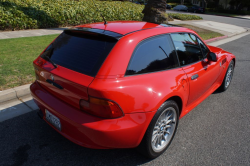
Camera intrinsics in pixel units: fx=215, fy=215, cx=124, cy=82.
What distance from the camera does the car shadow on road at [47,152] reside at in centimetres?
262

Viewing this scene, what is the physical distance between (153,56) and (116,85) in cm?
72

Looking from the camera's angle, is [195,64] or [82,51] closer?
[82,51]

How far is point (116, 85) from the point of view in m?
2.22

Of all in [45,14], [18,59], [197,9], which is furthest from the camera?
[197,9]

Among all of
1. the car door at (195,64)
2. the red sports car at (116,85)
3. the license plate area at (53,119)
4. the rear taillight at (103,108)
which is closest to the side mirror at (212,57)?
the car door at (195,64)

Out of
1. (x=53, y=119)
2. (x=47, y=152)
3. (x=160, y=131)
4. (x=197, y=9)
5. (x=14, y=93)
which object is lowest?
(x=47, y=152)

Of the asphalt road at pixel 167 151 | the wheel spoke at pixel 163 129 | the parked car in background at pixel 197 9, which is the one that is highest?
the parked car in background at pixel 197 9

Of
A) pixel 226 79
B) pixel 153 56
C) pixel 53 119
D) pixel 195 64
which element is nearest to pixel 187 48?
pixel 195 64

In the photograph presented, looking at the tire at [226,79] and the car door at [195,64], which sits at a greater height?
the car door at [195,64]

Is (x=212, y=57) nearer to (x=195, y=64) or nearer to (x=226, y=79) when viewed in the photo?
(x=195, y=64)

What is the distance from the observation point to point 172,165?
8.64 ft

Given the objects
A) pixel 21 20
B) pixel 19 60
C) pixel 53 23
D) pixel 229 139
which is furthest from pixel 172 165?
pixel 53 23

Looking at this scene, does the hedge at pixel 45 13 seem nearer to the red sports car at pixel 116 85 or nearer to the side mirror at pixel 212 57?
the red sports car at pixel 116 85

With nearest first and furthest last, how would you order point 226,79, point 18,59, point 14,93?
point 14,93, point 226,79, point 18,59
